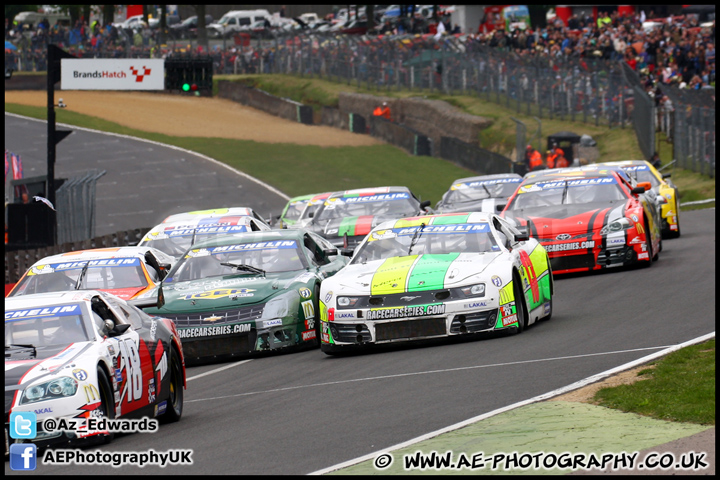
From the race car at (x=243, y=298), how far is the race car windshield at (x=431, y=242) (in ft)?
2.42

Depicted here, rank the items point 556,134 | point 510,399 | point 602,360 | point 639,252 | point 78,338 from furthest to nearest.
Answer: point 556,134 → point 639,252 → point 602,360 → point 510,399 → point 78,338

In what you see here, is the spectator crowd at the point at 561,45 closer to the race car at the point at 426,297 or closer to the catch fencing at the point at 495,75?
the catch fencing at the point at 495,75

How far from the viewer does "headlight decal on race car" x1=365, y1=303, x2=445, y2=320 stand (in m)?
11.9

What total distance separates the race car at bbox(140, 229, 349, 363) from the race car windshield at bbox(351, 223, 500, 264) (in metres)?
0.74

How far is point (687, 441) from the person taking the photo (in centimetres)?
672

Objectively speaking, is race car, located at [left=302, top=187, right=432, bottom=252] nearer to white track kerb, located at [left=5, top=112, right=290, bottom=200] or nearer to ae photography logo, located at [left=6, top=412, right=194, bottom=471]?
ae photography logo, located at [left=6, top=412, right=194, bottom=471]

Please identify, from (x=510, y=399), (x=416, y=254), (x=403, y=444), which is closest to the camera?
(x=403, y=444)

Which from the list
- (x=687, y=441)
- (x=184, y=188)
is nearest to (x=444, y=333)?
(x=687, y=441)

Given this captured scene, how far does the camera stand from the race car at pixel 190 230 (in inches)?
712

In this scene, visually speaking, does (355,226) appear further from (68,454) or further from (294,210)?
(68,454)

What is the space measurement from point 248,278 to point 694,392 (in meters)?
6.21

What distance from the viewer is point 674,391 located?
855cm

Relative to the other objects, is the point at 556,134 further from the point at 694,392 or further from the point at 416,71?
the point at 694,392

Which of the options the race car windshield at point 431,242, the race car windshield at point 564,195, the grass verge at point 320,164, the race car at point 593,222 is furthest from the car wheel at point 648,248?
the grass verge at point 320,164
